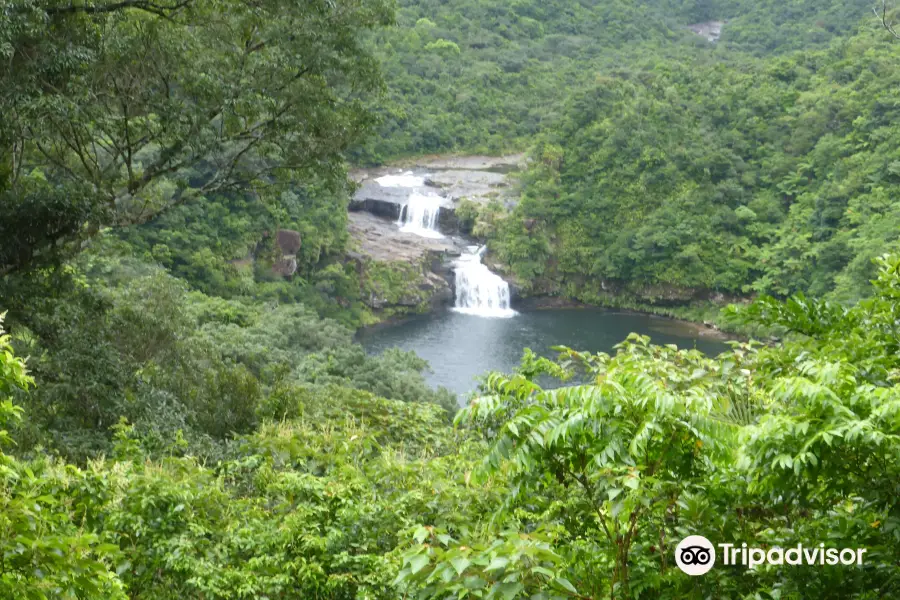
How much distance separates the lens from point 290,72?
32.7 feet

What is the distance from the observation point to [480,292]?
3067cm

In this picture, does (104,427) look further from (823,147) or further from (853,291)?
(823,147)

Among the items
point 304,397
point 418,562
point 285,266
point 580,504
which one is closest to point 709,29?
point 285,266

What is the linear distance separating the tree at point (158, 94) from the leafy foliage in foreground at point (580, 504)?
4618 millimetres

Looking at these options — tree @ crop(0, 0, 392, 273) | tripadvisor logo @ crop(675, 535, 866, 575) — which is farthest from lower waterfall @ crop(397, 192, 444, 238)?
tripadvisor logo @ crop(675, 535, 866, 575)

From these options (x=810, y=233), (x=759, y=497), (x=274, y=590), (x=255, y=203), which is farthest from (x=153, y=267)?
(x=810, y=233)

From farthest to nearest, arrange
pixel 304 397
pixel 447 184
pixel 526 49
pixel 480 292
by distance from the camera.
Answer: pixel 526 49 → pixel 447 184 → pixel 480 292 → pixel 304 397

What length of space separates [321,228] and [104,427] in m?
21.7

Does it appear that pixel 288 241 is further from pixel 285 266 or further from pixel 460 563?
pixel 460 563

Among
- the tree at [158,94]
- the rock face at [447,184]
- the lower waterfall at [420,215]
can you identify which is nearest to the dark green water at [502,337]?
the lower waterfall at [420,215]

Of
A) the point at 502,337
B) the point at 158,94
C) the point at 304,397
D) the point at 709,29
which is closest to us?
the point at 158,94

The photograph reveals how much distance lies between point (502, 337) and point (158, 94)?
1755 centimetres

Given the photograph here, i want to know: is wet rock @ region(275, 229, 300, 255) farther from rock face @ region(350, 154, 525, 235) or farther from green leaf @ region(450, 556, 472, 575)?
green leaf @ region(450, 556, 472, 575)

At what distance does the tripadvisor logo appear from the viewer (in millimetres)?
2807
